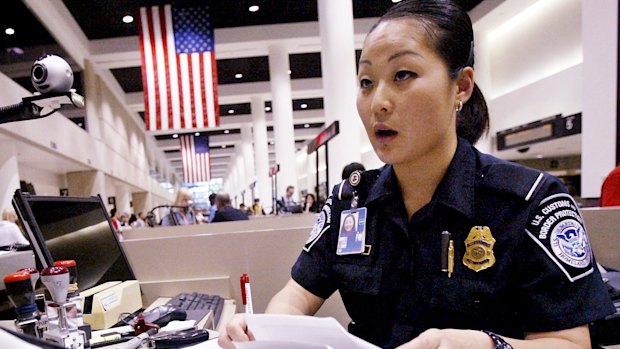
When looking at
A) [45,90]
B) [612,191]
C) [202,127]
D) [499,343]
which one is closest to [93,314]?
[45,90]

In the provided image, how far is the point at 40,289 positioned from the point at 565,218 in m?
1.35

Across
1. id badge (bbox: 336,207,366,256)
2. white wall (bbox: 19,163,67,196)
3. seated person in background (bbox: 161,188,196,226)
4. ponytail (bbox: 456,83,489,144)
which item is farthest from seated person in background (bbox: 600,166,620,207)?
white wall (bbox: 19,163,67,196)

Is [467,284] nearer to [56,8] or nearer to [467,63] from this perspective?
[467,63]

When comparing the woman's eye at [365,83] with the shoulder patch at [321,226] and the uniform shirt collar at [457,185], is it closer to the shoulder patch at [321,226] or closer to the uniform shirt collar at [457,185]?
the uniform shirt collar at [457,185]

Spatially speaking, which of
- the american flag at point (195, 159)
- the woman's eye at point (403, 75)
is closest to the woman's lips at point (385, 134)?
the woman's eye at point (403, 75)

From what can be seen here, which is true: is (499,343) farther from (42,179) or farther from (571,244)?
(42,179)

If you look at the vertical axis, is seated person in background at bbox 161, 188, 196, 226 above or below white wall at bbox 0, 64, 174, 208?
below

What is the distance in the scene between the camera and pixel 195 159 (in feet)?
56.2

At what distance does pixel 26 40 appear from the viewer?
857cm

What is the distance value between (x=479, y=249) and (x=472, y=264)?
0.04 meters

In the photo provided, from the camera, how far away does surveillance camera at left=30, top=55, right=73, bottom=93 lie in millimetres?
933

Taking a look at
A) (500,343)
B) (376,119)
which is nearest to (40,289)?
(376,119)

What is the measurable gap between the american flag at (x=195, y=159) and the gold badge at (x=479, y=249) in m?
16.1

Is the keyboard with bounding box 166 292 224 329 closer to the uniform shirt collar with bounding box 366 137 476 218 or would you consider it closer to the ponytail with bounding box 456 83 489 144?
the uniform shirt collar with bounding box 366 137 476 218
